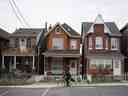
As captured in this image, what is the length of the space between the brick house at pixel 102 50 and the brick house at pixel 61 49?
5.52ft

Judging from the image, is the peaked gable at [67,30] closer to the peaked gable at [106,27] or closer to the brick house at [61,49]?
the brick house at [61,49]

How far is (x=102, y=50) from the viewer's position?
44250 mm

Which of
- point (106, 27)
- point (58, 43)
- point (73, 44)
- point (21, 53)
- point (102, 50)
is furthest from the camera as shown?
point (21, 53)

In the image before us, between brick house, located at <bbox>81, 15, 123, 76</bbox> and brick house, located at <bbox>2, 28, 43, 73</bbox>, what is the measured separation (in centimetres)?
843

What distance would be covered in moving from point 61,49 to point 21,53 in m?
6.39

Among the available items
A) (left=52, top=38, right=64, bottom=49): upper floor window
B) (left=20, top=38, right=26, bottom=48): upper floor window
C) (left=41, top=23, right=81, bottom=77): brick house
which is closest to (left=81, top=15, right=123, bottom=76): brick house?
(left=41, top=23, right=81, bottom=77): brick house

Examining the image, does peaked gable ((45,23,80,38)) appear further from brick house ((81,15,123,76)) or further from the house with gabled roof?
the house with gabled roof

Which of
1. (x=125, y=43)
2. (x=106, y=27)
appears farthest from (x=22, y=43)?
(x=125, y=43)

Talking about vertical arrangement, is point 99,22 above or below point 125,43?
above

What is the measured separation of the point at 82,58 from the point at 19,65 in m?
10.2

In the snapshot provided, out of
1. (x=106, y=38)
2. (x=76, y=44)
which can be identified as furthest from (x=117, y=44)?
(x=76, y=44)

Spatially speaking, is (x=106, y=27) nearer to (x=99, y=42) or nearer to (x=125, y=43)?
(x=99, y=42)

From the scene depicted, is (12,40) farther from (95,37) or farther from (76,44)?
(95,37)

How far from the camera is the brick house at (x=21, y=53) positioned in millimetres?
46322
